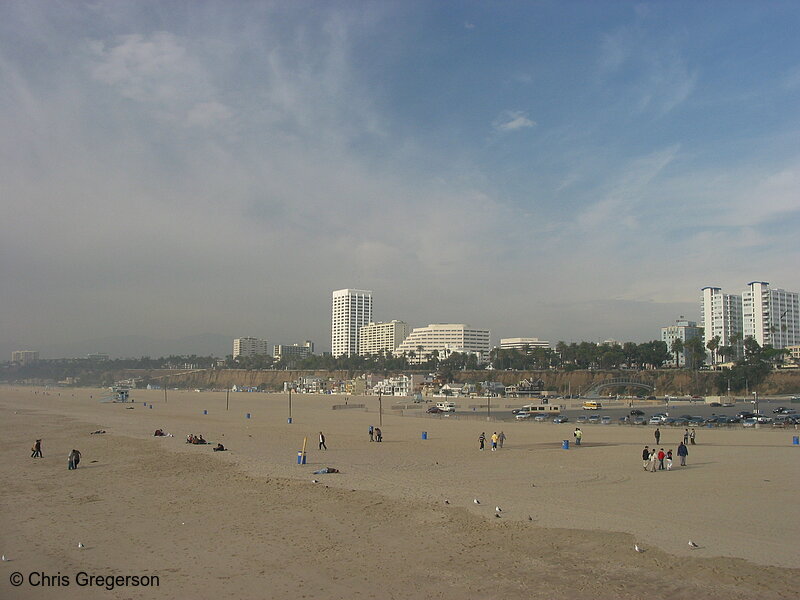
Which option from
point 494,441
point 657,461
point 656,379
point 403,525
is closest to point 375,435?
point 494,441

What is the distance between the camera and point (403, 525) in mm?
15461

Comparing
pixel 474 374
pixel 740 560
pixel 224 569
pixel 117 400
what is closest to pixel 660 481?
pixel 740 560

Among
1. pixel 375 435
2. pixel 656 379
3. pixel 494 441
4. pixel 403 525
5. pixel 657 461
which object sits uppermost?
pixel 403 525

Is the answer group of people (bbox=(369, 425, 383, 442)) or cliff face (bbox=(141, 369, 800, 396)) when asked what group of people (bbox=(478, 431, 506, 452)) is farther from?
cliff face (bbox=(141, 369, 800, 396))

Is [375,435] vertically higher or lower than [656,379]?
higher

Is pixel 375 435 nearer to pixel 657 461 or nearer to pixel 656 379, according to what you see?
pixel 657 461

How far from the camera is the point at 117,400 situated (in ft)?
338

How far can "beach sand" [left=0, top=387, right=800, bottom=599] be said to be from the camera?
11234 millimetres

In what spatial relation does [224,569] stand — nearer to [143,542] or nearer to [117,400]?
[143,542]

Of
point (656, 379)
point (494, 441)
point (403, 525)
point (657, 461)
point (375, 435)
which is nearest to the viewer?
point (403, 525)

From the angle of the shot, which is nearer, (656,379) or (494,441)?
(494,441)

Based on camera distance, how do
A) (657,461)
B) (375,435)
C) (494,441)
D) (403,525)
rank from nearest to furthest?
(403,525) < (657,461) < (494,441) < (375,435)

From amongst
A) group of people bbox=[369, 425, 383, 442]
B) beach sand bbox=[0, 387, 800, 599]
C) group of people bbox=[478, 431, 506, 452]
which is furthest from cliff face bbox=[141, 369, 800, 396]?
beach sand bbox=[0, 387, 800, 599]

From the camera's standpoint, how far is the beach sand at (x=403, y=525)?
11.2 meters
